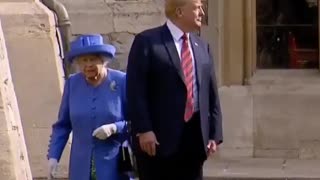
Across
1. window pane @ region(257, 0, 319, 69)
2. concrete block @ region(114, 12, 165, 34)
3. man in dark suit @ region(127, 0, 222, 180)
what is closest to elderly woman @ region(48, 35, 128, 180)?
man in dark suit @ region(127, 0, 222, 180)

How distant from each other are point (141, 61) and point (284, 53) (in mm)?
5449

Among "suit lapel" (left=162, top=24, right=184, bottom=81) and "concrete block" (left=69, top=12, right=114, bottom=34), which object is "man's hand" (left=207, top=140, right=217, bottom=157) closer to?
"suit lapel" (left=162, top=24, right=184, bottom=81)

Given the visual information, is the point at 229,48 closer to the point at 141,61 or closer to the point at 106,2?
the point at 106,2

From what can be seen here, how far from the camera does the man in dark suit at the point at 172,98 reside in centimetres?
634

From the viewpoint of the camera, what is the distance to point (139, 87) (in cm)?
633

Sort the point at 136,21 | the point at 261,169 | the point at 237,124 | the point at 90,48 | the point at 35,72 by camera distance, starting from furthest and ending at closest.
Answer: the point at 237,124 → the point at 136,21 → the point at 261,169 → the point at 35,72 → the point at 90,48

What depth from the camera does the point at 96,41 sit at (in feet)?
21.6

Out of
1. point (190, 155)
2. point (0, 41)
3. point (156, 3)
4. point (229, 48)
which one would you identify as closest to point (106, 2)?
point (156, 3)

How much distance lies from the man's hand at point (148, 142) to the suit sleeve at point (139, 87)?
3cm

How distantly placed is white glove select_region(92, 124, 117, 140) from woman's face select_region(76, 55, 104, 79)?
0.30 meters

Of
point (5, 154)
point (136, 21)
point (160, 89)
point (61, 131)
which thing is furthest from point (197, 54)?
point (136, 21)

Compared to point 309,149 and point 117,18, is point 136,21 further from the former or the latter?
point 309,149

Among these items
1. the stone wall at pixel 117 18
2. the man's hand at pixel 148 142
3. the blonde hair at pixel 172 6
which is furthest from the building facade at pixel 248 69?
the man's hand at pixel 148 142

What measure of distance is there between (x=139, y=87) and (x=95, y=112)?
369mm
